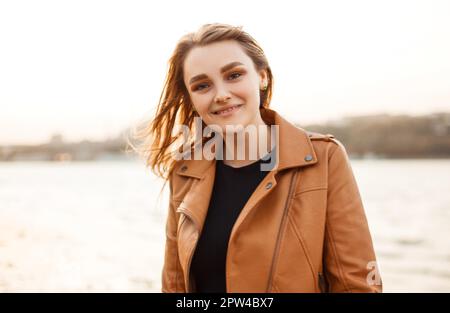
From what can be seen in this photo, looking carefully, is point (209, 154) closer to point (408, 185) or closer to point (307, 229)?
point (307, 229)

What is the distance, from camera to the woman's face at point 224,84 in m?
2.42

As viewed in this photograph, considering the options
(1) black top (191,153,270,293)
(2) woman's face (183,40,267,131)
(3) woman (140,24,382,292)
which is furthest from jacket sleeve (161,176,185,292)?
(2) woman's face (183,40,267,131)

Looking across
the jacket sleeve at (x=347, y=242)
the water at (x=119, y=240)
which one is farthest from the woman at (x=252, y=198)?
the water at (x=119, y=240)

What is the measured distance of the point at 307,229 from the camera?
84.3 inches

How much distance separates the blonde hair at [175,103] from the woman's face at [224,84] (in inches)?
2.8

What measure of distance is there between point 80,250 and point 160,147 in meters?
5.88

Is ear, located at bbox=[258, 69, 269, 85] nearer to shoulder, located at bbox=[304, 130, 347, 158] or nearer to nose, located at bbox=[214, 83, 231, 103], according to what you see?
nose, located at bbox=[214, 83, 231, 103]

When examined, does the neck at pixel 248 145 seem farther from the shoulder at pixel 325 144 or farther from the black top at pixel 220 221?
the shoulder at pixel 325 144

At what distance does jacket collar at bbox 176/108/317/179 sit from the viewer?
2264 mm

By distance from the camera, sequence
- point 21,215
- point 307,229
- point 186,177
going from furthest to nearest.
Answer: point 21,215
point 186,177
point 307,229

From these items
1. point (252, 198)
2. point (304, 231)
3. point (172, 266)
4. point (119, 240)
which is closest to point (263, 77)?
point (252, 198)

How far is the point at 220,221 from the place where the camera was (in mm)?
2406

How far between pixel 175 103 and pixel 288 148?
37.0 inches
